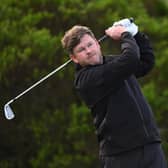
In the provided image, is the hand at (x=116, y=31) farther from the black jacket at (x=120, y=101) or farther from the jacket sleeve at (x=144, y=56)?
the jacket sleeve at (x=144, y=56)

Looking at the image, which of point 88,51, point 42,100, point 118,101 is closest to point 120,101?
point 118,101

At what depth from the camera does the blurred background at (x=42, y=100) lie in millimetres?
7797

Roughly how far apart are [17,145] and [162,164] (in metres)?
3.07

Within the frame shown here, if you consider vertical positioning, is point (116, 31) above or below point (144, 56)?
above

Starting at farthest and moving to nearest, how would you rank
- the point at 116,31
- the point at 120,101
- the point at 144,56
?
the point at 144,56
the point at 116,31
the point at 120,101

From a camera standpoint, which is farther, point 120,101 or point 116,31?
point 116,31

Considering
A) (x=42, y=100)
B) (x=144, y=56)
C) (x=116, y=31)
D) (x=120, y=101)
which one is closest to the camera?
(x=120, y=101)

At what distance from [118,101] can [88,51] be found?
386mm

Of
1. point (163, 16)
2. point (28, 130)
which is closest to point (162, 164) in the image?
point (28, 130)

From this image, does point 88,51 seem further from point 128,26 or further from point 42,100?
point 42,100

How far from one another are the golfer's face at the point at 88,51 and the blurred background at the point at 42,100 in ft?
8.31

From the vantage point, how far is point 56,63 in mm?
7902

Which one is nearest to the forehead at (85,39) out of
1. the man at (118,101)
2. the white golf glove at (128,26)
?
the man at (118,101)

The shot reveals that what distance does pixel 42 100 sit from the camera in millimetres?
7902
